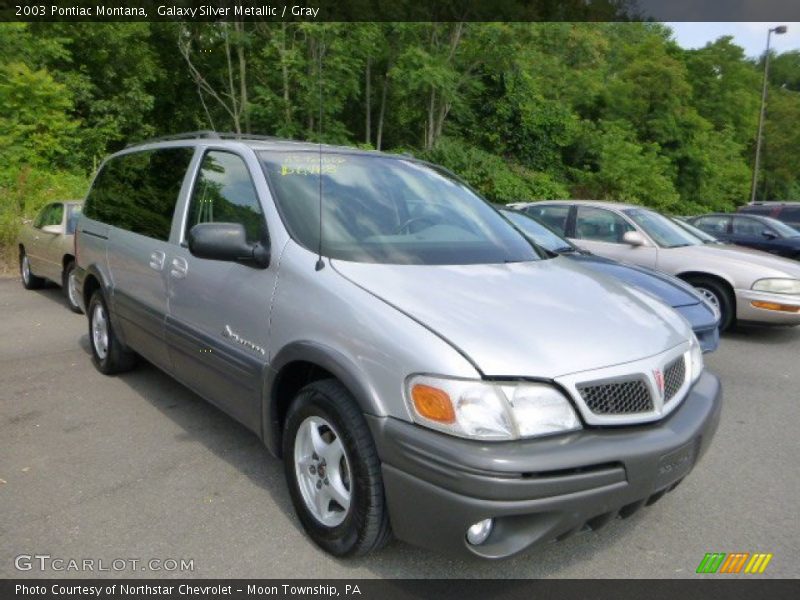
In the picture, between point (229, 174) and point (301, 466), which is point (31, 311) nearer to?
point (229, 174)

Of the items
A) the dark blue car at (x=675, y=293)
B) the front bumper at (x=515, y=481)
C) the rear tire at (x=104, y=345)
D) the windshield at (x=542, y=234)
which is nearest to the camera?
the front bumper at (x=515, y=481)

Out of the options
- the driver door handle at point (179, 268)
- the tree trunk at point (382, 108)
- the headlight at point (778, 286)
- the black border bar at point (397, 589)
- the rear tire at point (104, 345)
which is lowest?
the black border bar at point (397, 589)

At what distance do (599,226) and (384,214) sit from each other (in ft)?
18.4

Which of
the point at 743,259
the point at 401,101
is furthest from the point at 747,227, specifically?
the point at 401,101

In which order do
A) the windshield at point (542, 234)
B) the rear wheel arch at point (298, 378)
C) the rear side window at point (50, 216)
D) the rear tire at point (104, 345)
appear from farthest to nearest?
the rear side window at point (50, 216)
the windshield at point (542, 234)
the rear tire at point (104, 345)
the rear wheel arch at point (298, 378)

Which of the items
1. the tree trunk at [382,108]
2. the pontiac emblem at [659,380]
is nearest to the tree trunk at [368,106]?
the tree trunk at [382,108]

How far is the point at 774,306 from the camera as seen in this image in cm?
682

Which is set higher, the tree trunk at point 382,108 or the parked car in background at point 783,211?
the tree trunk at point 382,108

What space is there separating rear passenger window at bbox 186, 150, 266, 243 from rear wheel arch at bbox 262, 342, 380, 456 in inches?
27.1

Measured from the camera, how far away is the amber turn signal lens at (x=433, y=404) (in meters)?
2.22

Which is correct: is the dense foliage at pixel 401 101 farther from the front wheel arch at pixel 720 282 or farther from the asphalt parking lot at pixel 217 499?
the front wheel arch at pixel 720 282

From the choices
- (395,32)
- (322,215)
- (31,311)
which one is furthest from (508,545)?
(395,32)

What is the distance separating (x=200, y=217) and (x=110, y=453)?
1491 millimetres

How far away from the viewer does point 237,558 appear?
2.75 m
